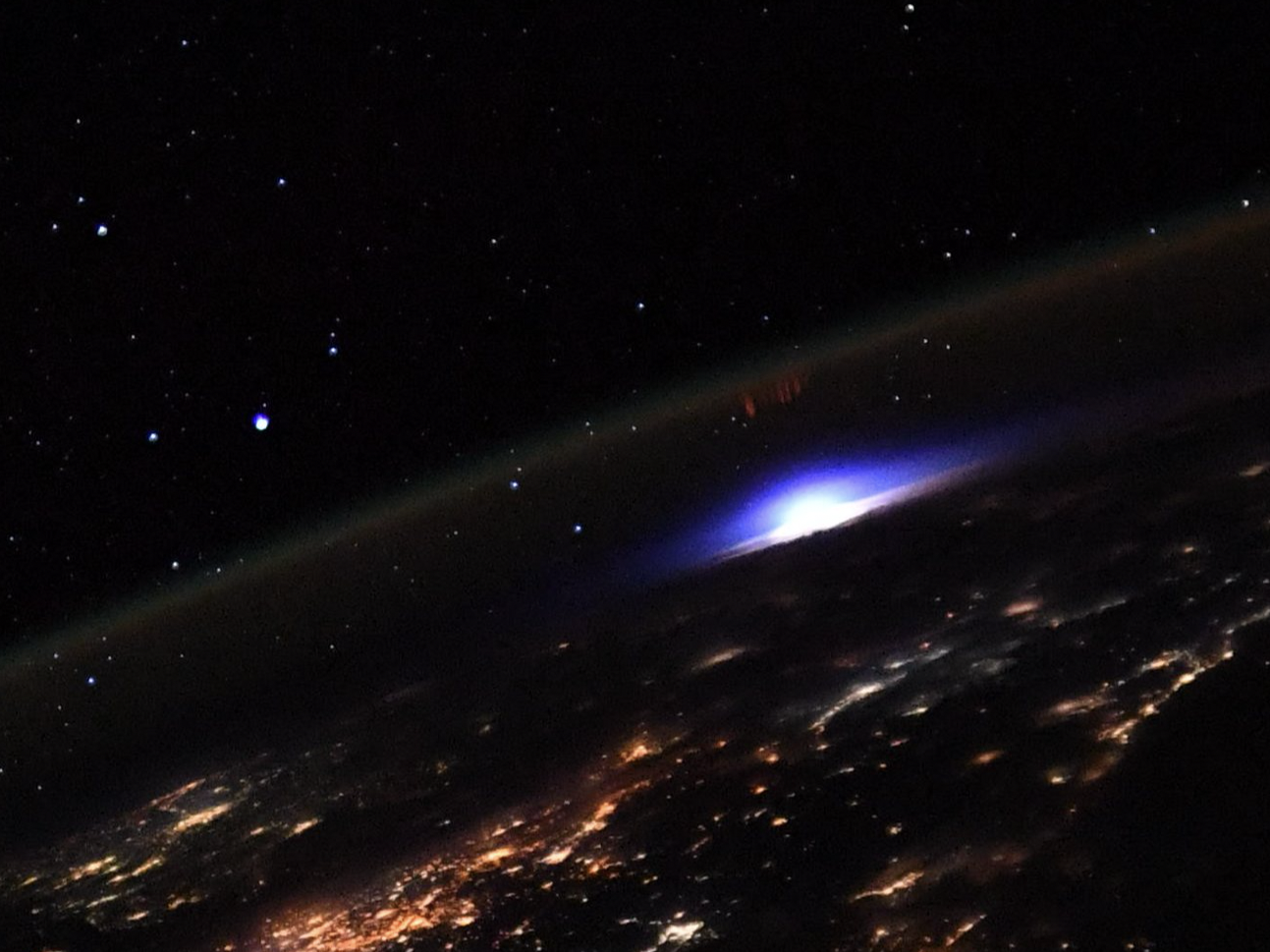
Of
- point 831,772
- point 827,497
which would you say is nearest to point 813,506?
point 827,497

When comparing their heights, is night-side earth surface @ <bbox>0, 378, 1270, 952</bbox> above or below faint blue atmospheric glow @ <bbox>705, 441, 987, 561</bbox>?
below

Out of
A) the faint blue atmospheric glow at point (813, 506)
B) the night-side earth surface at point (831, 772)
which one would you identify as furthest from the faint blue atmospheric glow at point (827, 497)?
the night-side earth surface at point (831, 772)

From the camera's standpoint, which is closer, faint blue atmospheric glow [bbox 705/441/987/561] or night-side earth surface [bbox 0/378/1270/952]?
night-side earth surface [bbox 0/378/1270/952]

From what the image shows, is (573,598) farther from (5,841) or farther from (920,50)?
(920,50)

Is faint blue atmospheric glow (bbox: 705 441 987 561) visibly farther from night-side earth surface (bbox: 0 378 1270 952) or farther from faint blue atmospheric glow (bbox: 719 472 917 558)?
night-side earth surface (bbox: 0 378 1270 952)

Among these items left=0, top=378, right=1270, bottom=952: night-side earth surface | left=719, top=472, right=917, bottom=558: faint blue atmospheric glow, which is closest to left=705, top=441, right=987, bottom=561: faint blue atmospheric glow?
left=719, top=472, right=917, bottom=558: faint blue atmospheric glow

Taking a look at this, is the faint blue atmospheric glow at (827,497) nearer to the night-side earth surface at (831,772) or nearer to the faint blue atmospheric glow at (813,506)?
the faint blue atmospheric glow at (813,506)

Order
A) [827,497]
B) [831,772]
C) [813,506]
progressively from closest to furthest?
[831,772]
[813,506]
[827,497]

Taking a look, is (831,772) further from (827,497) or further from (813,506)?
(827,497)

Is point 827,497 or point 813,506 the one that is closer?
point 813,506
